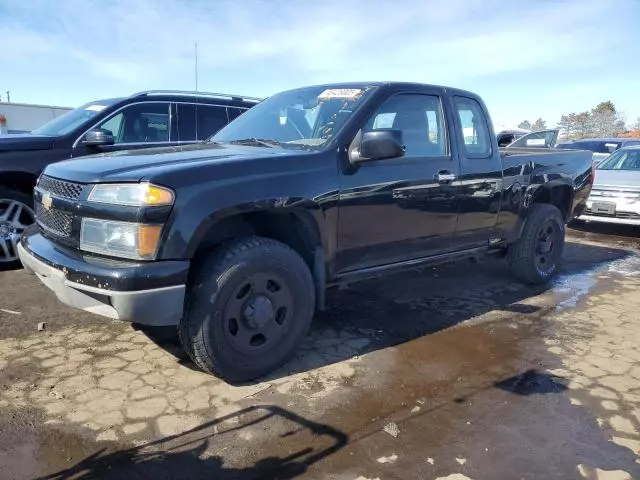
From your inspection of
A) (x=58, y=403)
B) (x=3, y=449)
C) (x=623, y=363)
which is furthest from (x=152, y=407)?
(x=623, y=363)

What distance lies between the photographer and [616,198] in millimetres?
8500

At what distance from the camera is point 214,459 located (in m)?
2.45

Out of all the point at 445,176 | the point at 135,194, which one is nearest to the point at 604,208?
the point at 445,176

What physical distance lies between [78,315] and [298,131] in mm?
2280

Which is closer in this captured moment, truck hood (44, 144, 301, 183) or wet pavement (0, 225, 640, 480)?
wet pavement (0, 225, 640, 480)

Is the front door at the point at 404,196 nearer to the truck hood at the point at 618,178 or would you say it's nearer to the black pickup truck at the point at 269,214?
the black pickup truck at the point at 269,214

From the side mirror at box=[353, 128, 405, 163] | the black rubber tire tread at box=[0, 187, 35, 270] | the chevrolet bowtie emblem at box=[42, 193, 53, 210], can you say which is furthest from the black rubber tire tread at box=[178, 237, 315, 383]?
the black rubber tire tread at box=[0, 187, 35, 270]

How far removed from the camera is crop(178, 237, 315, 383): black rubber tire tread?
9.58ft

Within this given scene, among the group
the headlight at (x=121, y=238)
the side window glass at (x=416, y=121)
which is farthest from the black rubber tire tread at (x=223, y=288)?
the side window glass at (x=416, y=121)

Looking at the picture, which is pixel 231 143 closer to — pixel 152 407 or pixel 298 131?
pixel 298 131

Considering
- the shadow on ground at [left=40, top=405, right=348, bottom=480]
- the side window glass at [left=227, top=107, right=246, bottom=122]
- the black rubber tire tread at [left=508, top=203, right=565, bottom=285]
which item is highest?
the side window glass at [left=227, top=107, right=246, bottom=122]

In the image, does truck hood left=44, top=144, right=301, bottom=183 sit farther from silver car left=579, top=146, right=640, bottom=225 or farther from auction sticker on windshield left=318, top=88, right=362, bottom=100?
silver car left=579, top=146, right=640, bottom=225

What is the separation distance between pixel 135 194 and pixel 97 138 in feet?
9.58

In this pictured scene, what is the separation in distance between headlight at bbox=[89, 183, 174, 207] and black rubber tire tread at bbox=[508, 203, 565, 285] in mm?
3815
